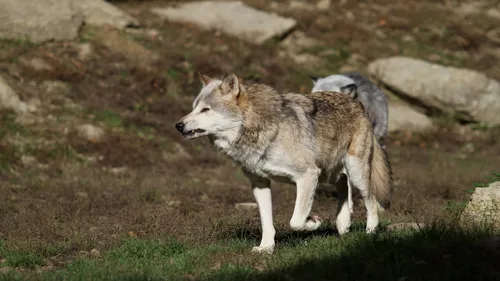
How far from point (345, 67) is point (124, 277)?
18133mm

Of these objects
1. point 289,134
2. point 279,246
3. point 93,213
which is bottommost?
point 93,213

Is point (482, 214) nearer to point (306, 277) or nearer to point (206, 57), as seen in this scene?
point (306, 277)

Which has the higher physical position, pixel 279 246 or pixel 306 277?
pixel 306 277

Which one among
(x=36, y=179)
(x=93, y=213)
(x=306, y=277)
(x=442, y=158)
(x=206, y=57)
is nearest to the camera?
(x=306, y=277)

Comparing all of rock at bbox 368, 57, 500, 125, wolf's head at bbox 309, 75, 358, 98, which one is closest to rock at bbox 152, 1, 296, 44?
rock at bbox 368, 57, 500, 125

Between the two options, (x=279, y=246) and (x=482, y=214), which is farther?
(x=279, y=246)

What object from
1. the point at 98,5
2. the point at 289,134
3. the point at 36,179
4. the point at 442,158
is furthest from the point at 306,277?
the point at 98,5

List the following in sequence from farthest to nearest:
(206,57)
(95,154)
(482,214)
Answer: (206,57) < (95,154) < (482,214)

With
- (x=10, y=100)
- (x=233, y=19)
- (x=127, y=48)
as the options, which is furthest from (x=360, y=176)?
(x=233, y=19)

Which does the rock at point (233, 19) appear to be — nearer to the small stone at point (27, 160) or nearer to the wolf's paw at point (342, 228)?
the small stone at point (27, 160)

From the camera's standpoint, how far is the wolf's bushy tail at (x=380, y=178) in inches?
362

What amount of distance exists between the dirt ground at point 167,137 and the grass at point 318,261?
90 cm

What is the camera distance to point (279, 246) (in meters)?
8.05

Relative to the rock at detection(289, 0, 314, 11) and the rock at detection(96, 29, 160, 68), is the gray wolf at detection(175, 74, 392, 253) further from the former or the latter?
the rock at detection(289, 0, 314, 11)
